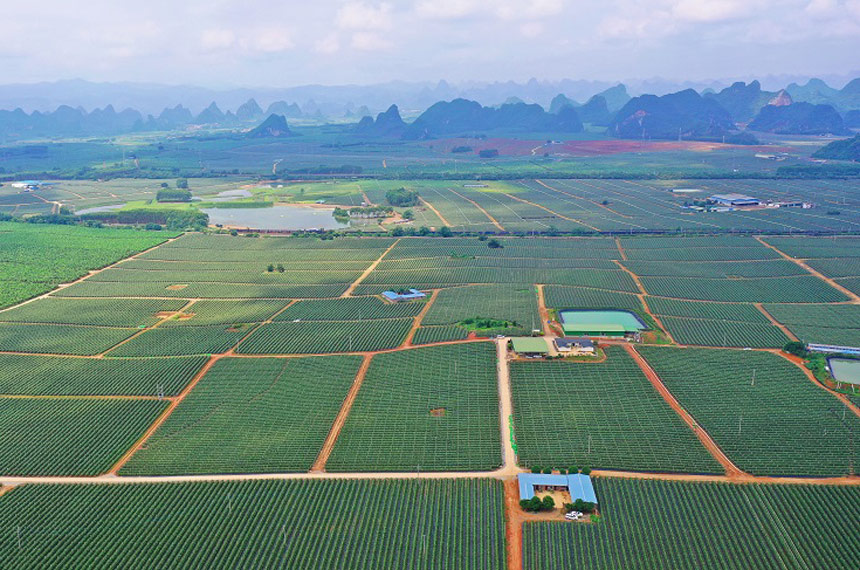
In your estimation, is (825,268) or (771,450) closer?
(771,450)

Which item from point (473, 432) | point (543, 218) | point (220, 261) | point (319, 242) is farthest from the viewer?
point (543, 218)

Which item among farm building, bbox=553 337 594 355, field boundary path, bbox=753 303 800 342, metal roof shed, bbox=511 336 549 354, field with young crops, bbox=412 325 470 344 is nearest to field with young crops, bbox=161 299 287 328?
field with young crops, bbox=412 325 470 344

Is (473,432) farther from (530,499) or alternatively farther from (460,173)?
(460,173)

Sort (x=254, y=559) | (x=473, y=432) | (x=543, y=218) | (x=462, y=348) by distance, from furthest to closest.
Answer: (x=543, y=218), (x=462, y=348), (x=473, y=432), (x=254, y=559)

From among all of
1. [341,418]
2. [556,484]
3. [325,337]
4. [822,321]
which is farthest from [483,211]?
[556,484]

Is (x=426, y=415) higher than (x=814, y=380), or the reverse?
(x=814, y=380)

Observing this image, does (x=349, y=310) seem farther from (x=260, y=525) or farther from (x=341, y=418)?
(x=260, y=525)

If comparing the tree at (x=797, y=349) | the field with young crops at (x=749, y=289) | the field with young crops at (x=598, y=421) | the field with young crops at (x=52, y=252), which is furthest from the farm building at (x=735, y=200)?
the field with young crops at (x=52, y=252)

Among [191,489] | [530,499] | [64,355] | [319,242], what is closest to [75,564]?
[191,489]
